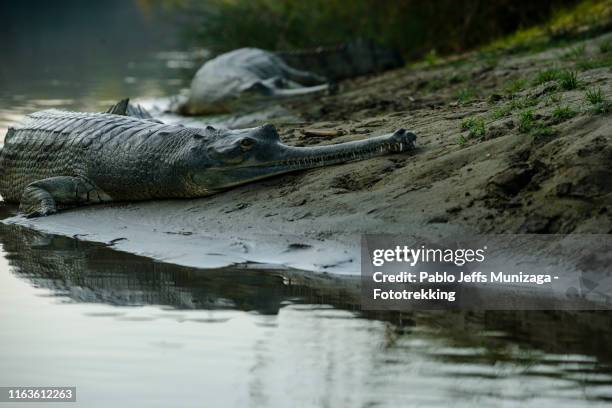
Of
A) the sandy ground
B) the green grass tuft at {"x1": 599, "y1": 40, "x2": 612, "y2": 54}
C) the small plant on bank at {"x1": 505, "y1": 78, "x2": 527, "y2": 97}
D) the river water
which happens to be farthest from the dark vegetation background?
the river water

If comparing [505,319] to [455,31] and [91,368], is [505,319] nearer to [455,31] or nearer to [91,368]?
[91,368]

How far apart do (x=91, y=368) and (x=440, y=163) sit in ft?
9.11

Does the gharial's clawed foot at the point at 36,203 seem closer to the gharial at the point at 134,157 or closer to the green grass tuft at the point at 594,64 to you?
the gharial at the point at 134,157

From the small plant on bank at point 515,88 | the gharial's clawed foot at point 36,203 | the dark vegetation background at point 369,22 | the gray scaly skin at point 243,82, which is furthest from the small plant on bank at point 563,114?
the dark vegetation background at point 369,22

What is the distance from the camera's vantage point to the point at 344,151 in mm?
6758

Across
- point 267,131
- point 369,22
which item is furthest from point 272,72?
point 267,131

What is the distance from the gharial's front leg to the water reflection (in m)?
1.66

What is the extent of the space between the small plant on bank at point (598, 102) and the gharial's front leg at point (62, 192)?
331 centimetres

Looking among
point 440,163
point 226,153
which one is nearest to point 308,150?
point 226,153

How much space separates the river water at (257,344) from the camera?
393cm

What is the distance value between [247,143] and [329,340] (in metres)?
2.60

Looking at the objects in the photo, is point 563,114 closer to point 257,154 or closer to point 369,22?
point 257,154

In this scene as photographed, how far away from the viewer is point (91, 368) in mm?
4215

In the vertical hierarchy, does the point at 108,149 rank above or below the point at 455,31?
below
